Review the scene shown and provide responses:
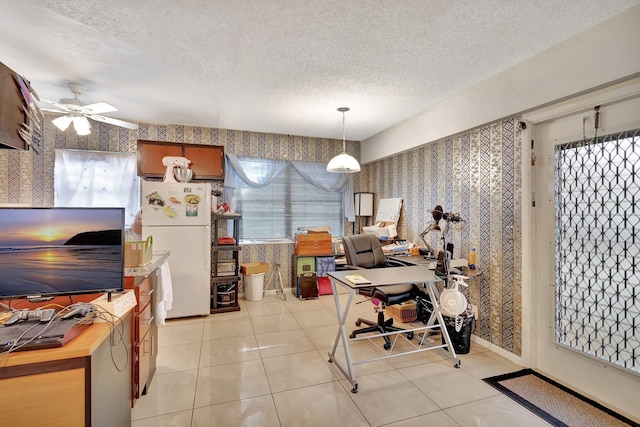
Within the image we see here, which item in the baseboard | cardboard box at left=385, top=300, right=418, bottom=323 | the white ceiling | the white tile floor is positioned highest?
the white ceiling

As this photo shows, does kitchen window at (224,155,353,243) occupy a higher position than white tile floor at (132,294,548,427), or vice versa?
kitchen window at (224,155,353,243)

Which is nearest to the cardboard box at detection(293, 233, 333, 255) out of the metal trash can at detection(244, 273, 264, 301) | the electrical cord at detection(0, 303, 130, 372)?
the metal trash can at detection(244, 273, 264, 301)

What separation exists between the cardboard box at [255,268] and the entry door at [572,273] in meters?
3.37

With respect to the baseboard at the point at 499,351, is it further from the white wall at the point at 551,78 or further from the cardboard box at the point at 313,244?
the cardboard box at the point at 313,244

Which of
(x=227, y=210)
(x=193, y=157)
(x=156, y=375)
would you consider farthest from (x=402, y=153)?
(x=156, y=375)

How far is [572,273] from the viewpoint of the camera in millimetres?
2332

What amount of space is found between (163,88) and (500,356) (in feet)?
14.2

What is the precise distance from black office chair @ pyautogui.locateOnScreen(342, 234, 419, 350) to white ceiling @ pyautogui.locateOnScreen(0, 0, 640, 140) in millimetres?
1678

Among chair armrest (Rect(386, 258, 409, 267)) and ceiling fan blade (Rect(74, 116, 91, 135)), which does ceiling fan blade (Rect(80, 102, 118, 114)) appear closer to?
ceiling fan blade (Rect(74, 116, 91, 135))

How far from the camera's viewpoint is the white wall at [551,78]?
1890 millimetres

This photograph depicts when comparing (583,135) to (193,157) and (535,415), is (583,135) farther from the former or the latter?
(193,157)

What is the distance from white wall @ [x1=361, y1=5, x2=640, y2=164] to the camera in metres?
1.89

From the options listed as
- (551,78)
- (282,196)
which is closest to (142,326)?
(282,196)

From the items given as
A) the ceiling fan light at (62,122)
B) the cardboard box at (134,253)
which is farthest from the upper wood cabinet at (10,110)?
the ceiling fan light at (62,122)
